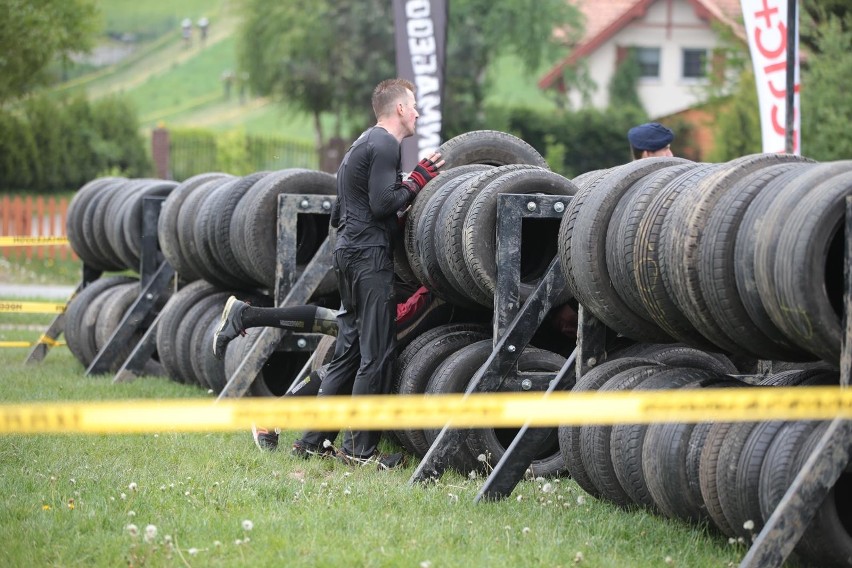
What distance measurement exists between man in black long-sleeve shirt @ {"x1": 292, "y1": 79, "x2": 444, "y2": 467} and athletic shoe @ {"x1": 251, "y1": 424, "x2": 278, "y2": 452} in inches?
10.1

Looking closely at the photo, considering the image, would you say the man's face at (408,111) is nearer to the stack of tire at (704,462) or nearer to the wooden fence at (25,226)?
the stack of tire at (704,462)

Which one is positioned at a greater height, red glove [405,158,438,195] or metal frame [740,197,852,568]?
red glove [405,158,438,195]

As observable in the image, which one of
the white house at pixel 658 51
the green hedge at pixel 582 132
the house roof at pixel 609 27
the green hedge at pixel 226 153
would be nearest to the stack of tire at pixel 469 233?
the green hedge at pixel 226 153

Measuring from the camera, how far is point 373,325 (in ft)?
25.7

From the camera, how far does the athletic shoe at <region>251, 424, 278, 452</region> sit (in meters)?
8.37

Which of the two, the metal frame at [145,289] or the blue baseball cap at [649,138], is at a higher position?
the blue baseball cap at [649,138]

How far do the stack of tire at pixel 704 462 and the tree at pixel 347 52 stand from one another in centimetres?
3797

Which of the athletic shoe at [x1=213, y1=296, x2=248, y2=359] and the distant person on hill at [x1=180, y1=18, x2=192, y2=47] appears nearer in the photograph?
the athletic shoe at [x1=213, y1=296, x2=248, y2=359]

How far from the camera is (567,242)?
6852 mm

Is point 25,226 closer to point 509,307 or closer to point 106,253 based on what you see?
point 106,253

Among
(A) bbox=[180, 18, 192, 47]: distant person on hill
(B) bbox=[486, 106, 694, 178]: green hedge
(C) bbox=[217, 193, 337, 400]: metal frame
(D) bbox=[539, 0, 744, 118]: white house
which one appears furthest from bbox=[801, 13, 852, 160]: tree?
(A) bbox=[180, 18, 192, 47]: distant person on hill

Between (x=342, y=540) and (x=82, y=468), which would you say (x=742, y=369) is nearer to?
(x=342, y=540)

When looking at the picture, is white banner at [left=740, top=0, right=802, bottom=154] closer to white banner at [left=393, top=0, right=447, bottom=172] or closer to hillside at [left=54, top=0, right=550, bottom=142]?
white banner at [left=393, top=0, right=447, bottom=172]

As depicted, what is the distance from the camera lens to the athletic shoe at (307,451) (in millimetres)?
8133
